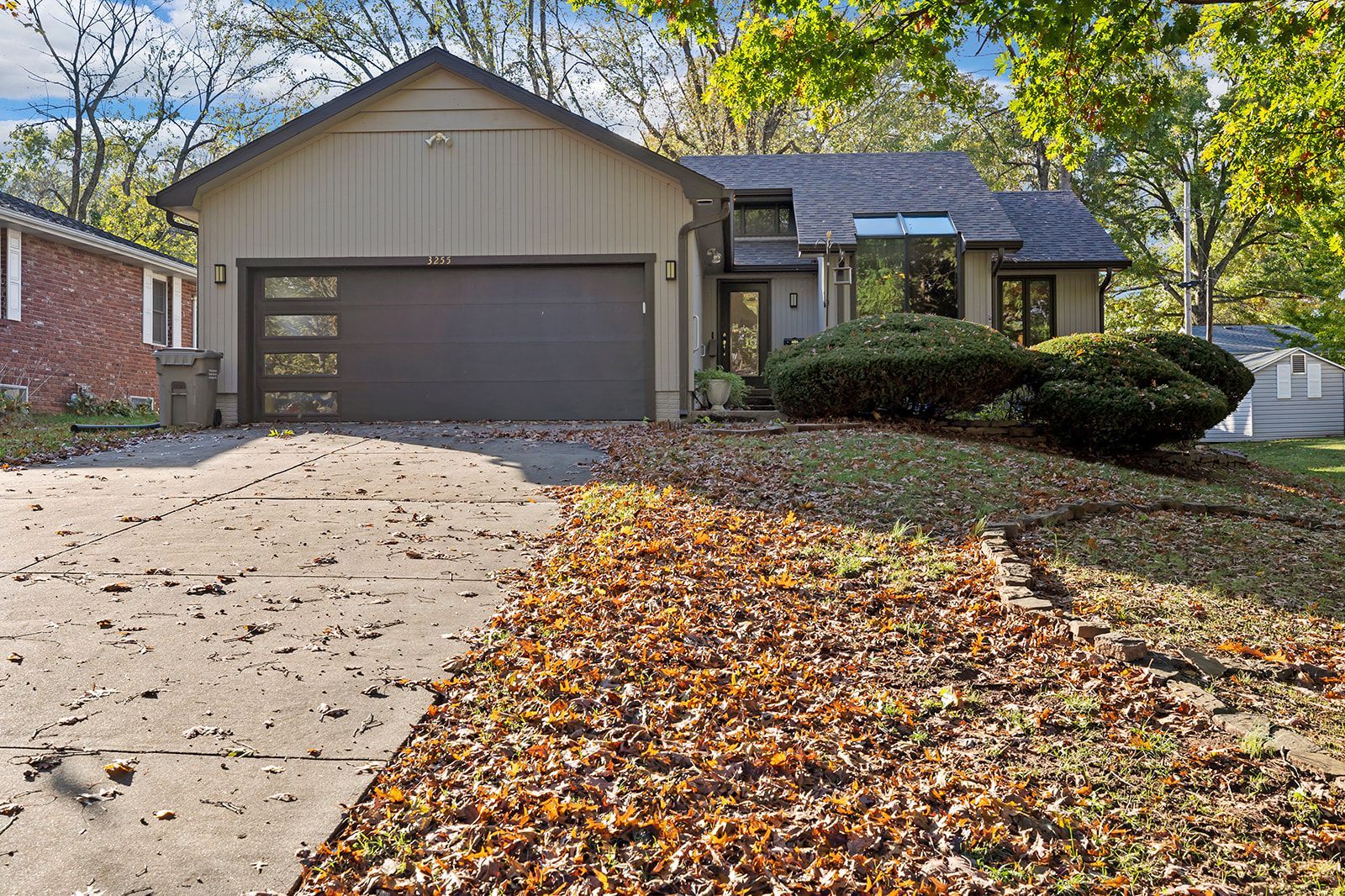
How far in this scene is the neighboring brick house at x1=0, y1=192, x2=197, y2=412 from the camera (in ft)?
49.4

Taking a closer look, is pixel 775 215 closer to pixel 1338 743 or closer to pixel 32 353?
pixel 32 353

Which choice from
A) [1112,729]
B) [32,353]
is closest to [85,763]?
[1112,729]

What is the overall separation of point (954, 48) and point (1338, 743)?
292 inches

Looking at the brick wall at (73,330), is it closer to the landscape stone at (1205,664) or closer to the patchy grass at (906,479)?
the patchy grass at (906,479)

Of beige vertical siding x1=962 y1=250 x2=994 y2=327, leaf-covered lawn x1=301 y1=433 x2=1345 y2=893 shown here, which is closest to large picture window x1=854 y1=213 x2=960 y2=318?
beige vertical siding x1=962 y1=250 x2=994 y2=327

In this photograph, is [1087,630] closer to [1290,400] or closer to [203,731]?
[203,731]

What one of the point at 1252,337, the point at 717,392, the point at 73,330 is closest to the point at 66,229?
the point at 73,330

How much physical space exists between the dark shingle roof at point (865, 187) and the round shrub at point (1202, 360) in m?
5.26

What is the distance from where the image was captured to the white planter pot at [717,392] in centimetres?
1388

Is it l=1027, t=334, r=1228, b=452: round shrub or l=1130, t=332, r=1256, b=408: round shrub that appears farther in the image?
l=1130, t=332, r=1256, b=408: round shrub

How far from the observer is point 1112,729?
122 inches

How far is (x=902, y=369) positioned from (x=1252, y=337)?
23896 millimetres

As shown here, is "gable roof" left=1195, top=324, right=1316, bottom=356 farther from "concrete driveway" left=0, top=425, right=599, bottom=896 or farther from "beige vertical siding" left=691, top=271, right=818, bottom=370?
"concrete driveway" left=0, top=425, right=599, bottom=896

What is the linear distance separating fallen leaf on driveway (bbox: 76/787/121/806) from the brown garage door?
10163 millimetres
